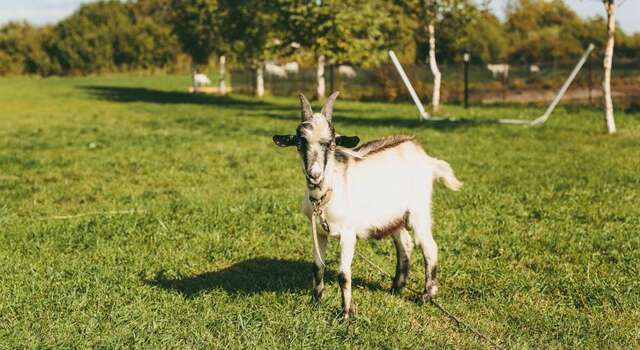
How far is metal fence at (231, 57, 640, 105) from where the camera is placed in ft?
104

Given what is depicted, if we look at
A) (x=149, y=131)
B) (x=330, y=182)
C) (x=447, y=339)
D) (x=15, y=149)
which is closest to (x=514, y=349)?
(x=447, y=339)

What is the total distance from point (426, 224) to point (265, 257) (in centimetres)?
226

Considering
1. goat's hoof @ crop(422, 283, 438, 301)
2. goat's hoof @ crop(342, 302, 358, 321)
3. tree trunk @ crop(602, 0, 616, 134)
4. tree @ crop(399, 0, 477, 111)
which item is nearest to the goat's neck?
goat's hoof @ crop(342, 302, 358, 321)

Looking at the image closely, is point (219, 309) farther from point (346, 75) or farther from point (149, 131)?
point (346, 75)

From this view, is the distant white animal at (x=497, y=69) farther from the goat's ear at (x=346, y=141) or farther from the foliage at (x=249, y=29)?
the goat's ear at (x=346, y=141)

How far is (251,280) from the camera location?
6641mm

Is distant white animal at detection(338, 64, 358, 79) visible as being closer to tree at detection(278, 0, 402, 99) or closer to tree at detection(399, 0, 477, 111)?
tree at detection(278, 0, 402, 99)

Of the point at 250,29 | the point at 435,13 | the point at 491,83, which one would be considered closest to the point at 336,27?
the point at 435,13

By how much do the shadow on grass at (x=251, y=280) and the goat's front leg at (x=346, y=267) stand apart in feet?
2.65

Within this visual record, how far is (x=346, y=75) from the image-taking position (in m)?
41.5

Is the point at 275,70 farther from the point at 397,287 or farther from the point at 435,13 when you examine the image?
the point at 397,287

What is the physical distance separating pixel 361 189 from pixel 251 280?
5.95 feet

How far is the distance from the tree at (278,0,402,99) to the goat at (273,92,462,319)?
21654 mm

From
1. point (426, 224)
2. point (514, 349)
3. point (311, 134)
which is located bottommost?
point (514, 349)
